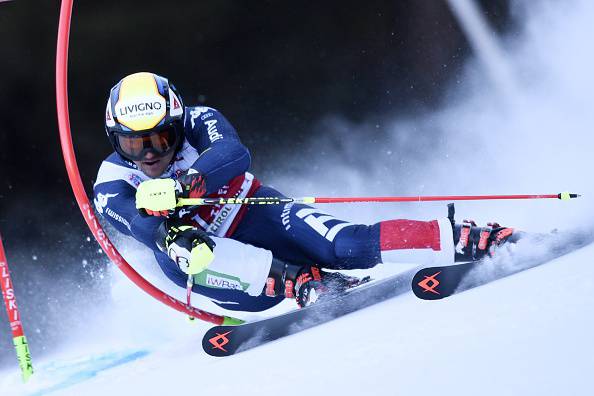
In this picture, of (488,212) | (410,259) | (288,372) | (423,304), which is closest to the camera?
(288,372)

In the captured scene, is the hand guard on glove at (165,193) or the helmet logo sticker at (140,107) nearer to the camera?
the hand guard on glove at (165,193)

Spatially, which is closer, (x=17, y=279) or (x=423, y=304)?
(x=423, y=304)

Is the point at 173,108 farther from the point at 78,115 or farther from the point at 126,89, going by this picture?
the point at 78,115

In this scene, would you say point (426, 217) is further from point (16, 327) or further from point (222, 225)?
point (16, 327)

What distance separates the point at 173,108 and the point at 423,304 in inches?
55.4

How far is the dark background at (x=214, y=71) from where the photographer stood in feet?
17.4

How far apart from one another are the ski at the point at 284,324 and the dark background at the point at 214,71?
8.05 feet

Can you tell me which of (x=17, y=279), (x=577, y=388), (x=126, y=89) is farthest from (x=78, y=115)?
(x=577, y=388)

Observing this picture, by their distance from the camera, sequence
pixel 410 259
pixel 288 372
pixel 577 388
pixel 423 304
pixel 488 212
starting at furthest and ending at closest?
pixel 488 212, pixel 410 259, pixel 423 304, pixel 288 372, pixel 577 388

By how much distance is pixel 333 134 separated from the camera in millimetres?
5516

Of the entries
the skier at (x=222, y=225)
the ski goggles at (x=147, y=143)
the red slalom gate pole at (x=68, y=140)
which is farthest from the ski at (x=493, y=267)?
the red slalom gate pole at (x=68, y=140)

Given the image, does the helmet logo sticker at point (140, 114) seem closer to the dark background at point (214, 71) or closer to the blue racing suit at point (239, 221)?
the blue racing suit at point (239, 221)

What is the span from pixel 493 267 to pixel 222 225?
138 centimetres

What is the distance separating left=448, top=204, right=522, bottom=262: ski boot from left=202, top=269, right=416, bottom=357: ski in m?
0.35
